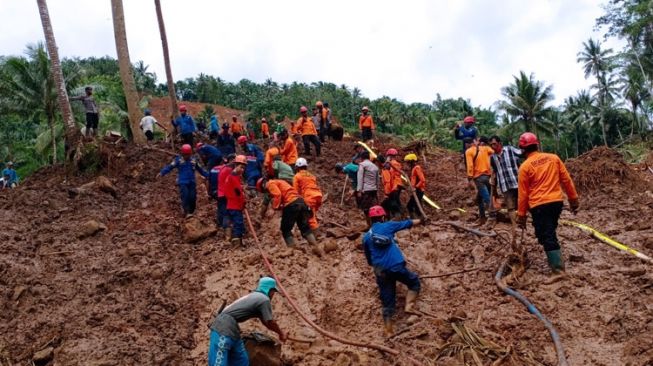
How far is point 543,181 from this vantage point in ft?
21.0

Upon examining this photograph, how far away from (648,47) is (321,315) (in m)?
33.1

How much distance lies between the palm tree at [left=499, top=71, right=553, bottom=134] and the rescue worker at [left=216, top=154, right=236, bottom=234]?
116ft

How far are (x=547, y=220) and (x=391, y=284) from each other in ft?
6.39

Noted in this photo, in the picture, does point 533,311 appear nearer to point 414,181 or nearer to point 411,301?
point 411,301

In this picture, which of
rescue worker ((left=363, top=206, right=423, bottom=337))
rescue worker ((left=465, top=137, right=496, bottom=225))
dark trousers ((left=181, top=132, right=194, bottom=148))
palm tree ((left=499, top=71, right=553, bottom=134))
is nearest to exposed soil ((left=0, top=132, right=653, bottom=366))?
rescue worker ((left=363, top=206, right=423, bottom=337))

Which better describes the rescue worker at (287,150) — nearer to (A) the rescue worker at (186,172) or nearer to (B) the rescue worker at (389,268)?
(A) the rescue worker at (186,172)

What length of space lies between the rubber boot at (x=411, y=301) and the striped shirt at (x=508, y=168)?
8.38ft

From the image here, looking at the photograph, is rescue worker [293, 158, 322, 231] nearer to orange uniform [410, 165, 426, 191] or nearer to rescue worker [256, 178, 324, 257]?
rescue worker [256, 178, 324, 257]

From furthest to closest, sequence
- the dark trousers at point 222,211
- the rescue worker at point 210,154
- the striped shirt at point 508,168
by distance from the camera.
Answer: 1. the rescue worker at point 210,154
2. the dark trousers at point 222,211
3. the striped shirt at point 508,168

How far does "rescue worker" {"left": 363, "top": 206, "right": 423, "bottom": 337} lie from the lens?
6.48m

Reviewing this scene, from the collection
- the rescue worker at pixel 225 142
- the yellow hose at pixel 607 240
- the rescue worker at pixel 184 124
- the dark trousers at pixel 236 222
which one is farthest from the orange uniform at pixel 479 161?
the rescue worker at pixel 184 124

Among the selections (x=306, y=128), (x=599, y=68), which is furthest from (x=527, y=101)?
(x=306, y=128)

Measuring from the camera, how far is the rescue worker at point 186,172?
9.77 metres

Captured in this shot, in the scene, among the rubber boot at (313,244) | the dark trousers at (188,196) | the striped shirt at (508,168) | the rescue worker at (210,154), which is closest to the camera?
the striped shirt at (508,168)
